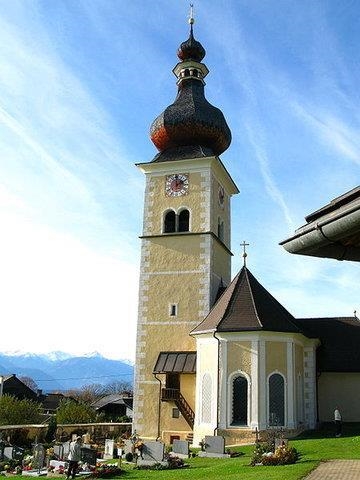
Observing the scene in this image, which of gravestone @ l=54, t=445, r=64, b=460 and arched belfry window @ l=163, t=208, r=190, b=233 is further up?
arched belfry window @ l=163, t=208, r=190, b=233

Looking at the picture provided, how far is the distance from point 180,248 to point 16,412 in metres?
18.5


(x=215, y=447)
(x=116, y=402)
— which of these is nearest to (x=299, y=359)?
(x=215, y=447)

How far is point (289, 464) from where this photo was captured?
16703 mm

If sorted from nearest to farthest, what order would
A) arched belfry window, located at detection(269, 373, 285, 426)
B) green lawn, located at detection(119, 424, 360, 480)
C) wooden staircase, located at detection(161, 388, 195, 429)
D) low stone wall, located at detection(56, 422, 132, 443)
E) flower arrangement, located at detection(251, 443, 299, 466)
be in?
1. green lawn, located at detection(119, 424, 360, 480)
2. flower arrangement, located at detection(251, 443, 299, 466)
3. arched belfry window, located at detection(269, 373, 285, 426)
4. wooden staircase, located at detection(161, 388, 195, 429)
5. low stone wall, located at detection(56, 422, 132, 443)

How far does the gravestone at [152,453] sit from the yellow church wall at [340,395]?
41.1 feet

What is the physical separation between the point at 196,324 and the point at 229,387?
5260 mm

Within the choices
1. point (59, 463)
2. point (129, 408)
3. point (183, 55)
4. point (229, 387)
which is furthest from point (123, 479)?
point (129, 408)

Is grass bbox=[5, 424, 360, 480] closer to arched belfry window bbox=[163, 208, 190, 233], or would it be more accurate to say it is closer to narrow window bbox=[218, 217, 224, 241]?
arched belfry window bbox=[163, 208, 190, 233]

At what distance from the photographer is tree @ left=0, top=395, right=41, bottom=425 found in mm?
39219

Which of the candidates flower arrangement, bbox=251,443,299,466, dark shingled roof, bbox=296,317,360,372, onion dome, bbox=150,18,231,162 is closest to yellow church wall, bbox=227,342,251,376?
dark shingled roof, bbox=296,317,360,372

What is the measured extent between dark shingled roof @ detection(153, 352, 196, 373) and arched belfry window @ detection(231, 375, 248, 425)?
110 inches

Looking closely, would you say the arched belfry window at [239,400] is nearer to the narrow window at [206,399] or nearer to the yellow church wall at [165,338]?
the narrow window at [206,399]

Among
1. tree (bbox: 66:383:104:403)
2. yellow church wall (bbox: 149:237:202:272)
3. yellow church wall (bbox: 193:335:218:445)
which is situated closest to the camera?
yellow church wall (bbox: 193:335:218:445)

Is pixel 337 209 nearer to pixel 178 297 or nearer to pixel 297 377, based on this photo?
pixel 297 377
